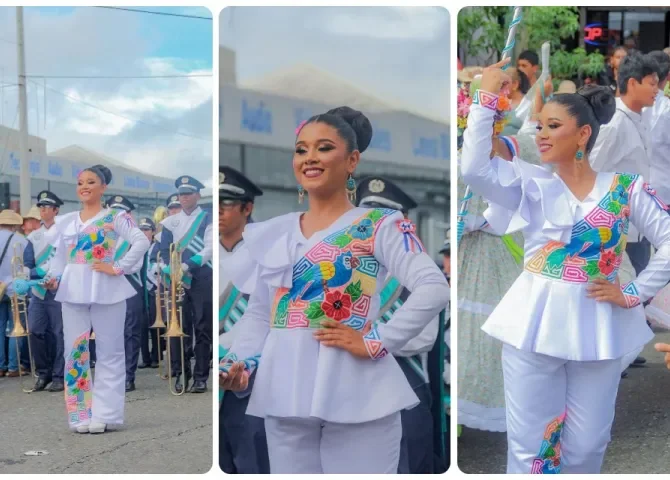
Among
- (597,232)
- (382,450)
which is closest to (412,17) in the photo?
(597,232)

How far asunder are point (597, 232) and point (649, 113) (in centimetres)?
62

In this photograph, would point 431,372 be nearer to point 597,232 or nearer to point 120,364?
point 597,232

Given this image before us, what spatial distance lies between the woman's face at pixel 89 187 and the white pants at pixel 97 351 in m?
0.53

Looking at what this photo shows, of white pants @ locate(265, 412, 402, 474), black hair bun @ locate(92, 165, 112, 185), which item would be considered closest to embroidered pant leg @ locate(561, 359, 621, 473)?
white pants @ locate(265, 412, 402, 474)

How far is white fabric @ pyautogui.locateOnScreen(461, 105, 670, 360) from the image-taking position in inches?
129

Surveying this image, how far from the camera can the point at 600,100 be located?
3373mm

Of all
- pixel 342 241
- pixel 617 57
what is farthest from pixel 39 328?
pixel 617 57

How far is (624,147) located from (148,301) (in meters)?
1.88

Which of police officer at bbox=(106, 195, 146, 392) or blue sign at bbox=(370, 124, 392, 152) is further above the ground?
blue sign at bbox=(370, 124, 392, 152)

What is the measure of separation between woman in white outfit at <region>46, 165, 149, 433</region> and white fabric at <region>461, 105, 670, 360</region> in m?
1.51

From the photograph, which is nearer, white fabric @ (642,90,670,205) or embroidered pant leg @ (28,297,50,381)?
white fabric @ (642,90,670,205)

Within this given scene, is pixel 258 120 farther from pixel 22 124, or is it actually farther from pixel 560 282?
pixel 560 282

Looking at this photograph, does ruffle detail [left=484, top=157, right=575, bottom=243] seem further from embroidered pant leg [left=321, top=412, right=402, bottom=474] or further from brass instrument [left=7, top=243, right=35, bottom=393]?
brass instrument [left=7, top=243, right=35, bottom=393]

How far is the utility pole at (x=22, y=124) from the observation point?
3.60 m
